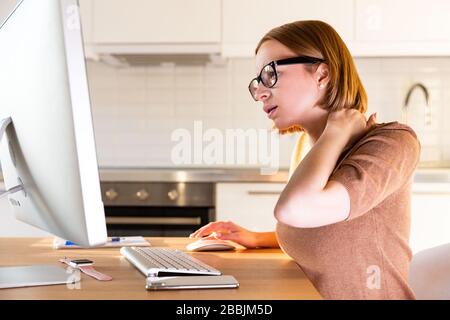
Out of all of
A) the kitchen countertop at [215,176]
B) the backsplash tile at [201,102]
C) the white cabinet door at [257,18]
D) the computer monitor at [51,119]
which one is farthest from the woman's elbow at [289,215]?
the backsplash tile at [201,102]

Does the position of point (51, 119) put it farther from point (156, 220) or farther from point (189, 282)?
point (156, 220)

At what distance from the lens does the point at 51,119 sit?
2.98 ft

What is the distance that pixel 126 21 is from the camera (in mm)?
3291

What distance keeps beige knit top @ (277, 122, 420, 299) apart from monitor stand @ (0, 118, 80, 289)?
0.46 meters

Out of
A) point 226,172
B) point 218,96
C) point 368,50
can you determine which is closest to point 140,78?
point 218,96

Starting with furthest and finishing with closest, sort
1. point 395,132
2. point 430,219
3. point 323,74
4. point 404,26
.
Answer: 1. point 404,26
2. point 430,219
3. point 323,74
4. point 395,132

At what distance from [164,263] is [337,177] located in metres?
0.37

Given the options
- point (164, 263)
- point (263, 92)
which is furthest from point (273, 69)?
point (164, 263)

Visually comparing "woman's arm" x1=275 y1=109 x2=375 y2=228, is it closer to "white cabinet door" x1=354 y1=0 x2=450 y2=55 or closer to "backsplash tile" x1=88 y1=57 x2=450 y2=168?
"white cabinet door" x1=354 y1=0 x2=450 y2=55

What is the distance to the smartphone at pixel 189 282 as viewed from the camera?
967 millimetres

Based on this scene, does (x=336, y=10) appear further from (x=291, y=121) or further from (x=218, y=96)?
(x=291, y=121)

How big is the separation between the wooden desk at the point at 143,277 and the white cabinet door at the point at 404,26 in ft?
6.77

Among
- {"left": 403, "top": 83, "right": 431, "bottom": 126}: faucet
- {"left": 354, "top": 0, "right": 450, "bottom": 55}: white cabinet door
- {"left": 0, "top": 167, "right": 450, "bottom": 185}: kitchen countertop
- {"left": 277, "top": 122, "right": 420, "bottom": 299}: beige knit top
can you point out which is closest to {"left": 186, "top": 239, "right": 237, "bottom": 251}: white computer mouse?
{"left": 277, "top": 122, "right": 420, "bottom": 299}: beige knit top

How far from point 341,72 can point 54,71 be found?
2.42ft
